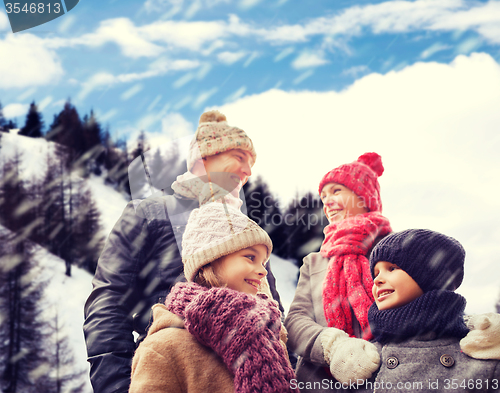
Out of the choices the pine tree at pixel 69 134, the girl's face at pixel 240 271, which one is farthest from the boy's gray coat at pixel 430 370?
the pine tree at pixel 69 134

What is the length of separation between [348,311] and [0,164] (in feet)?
76.5

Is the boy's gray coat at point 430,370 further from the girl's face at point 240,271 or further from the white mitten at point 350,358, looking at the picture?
the girl's face at point 240,271

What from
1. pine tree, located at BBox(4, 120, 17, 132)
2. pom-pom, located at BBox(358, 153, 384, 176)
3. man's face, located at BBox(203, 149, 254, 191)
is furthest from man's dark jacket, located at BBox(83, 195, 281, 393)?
pine tree, located at BBox(4, 120, 17, 132)

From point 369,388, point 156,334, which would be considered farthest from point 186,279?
point 369,388

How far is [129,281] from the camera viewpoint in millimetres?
2172

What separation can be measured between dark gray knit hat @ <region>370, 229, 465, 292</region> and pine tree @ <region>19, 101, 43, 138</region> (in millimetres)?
41096

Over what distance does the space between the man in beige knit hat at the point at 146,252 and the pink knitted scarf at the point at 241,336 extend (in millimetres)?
501

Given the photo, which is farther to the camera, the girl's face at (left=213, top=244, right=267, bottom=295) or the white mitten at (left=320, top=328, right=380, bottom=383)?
the girl's face at (left=213, top=244, right=267, bottom=295)

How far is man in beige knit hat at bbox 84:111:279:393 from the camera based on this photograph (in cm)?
201

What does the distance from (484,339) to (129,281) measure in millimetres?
1715

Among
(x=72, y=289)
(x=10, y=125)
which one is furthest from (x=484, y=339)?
(x=10, y=125)

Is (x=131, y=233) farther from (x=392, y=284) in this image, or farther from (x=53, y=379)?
(x=53, y=379)

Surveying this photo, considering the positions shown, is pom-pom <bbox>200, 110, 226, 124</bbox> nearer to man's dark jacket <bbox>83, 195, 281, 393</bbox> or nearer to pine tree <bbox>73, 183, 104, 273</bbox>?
man's dark jacket <bbox>83, 195, 281, 393</bbox>

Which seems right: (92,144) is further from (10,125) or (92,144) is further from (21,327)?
(21,327)
